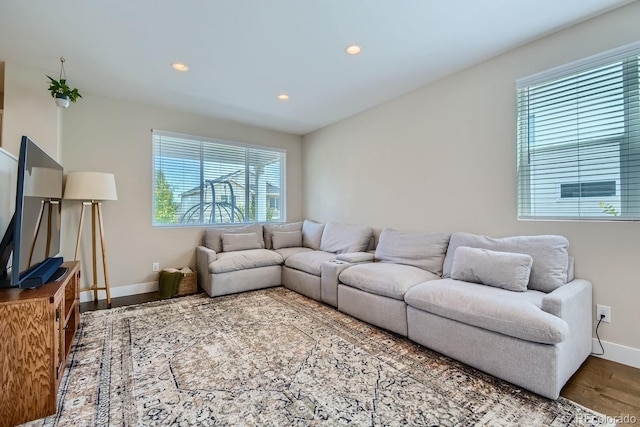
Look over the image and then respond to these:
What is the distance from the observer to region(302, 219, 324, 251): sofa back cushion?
4.70 m

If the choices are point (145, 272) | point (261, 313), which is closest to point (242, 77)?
point (261, 313)

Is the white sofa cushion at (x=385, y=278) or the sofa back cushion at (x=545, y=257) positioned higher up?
the sofa back cushion at (x=545, y=257)

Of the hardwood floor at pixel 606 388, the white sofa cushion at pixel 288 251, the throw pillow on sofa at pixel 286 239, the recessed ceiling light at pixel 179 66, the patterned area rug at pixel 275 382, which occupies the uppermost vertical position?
the recessed ceiling light at pixel 179 66

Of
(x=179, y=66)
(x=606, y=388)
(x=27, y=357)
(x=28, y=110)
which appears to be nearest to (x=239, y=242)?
(x=179, y=66)

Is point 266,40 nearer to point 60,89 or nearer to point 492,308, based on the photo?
point 60,89

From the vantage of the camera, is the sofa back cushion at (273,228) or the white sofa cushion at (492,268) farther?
the sofa back cushion at (273,228)

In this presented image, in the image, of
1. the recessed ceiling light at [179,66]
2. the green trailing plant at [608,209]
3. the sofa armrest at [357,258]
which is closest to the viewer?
the green trailing plant at [608,209]

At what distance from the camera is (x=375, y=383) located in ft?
5.99

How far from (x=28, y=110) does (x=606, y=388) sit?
5.32 m

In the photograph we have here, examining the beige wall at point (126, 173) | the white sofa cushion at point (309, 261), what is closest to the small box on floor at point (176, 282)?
the beige wall at point (126, 173)

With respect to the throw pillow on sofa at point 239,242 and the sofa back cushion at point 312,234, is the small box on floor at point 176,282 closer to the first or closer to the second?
the throw pillow on sofa at point 239,242

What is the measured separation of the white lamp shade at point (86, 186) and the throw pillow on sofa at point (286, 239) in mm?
2276

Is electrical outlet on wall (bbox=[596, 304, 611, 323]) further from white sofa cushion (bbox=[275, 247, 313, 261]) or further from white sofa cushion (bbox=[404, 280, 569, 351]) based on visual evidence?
white sofa cushion (bbox=[275, 247, 313, 261])

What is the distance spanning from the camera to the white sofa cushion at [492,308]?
1.67 metres
